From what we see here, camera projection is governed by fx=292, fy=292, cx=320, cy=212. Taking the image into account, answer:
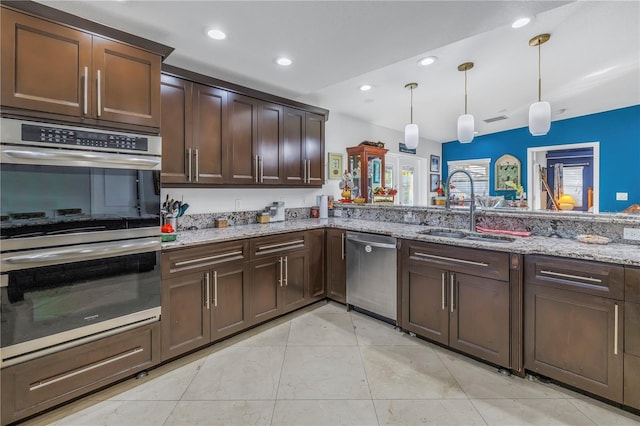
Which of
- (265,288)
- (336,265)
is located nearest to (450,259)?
(336,265)

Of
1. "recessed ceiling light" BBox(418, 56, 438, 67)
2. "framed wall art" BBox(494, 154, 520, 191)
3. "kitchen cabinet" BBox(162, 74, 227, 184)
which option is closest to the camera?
"kitchen cabinet" BBox(162, 74, 227, 184)

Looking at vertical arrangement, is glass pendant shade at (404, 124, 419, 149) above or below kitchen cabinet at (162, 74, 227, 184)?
above

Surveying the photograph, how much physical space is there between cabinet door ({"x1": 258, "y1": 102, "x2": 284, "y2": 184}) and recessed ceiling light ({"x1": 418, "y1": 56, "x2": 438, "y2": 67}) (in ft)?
5.19

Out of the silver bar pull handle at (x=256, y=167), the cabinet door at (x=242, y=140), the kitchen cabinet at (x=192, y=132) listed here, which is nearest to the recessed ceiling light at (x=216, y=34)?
the kitchen cabinet at (x=192, y=132)

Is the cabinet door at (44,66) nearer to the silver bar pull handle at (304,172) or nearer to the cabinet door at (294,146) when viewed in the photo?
the cabinet door at (294,146)

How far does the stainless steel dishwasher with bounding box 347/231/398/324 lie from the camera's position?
107 inches

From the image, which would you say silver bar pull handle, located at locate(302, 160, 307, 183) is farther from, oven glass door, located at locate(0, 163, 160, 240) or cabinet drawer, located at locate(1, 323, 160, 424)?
cabinet drawer, located at locate(1, 323, 160, 424)

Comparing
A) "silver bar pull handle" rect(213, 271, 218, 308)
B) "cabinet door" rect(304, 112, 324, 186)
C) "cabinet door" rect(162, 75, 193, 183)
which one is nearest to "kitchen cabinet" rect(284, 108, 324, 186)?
"cabinet door" rect(304, 112, 324, 186)

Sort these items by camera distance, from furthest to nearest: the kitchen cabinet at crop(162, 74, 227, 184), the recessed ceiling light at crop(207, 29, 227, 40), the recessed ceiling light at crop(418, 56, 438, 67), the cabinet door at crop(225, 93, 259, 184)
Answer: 1. the recessed ceiling light at crop(418, 56, 438, 67)
2. the cabinet door at crop(225, 93, 259, 184)
3. the kitchen cabinet at crop(162, 74, 227, 184)
4. the recessed ceiling light at crop(207, 29, 227, 40)

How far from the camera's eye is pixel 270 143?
3180mm

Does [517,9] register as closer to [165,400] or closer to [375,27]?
[375,27]

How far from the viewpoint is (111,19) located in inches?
75.7

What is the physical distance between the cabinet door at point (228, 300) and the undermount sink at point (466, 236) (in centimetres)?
167

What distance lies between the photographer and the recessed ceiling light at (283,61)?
2506 millimetres
